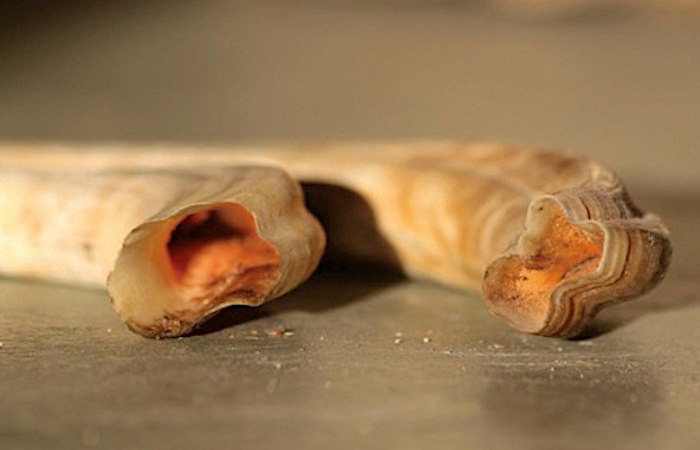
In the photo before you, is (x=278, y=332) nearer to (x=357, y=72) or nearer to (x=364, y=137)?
(x=364, y=137)

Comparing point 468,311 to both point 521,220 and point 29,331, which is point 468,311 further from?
point 29,331

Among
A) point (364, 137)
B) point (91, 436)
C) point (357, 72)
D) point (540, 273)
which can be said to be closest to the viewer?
point (91, 436)

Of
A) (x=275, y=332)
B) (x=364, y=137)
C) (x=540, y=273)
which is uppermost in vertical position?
(x=540, y=273)

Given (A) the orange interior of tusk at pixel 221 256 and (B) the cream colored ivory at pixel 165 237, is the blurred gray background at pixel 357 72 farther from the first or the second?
(A) the orange interior of tusk at pixel 221 256

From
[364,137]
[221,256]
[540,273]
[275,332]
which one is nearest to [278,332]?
[275,332]

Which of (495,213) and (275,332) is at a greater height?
(495,213)

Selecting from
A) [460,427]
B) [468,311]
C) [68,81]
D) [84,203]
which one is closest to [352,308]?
[468,311]

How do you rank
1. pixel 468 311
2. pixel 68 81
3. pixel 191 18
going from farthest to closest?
1. pixel 191 18
2. pixel 68 81
3. pixel 468 311
